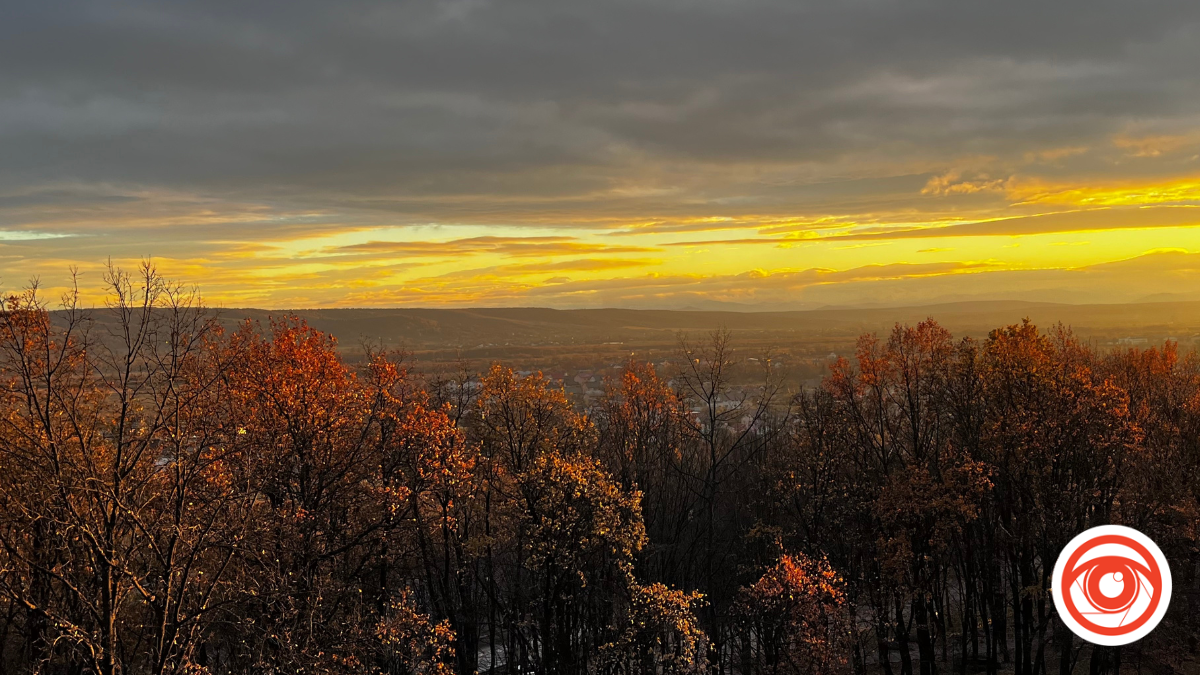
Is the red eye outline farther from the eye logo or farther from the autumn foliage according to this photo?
the autumn foliage

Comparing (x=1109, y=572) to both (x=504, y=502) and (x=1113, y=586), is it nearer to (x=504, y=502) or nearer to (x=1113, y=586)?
(x=1113, y=586)

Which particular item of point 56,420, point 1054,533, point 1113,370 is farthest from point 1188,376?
point 56,420

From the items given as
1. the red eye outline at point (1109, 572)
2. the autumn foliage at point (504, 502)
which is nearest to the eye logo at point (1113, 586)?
the red eye outline at point (1109, 572)

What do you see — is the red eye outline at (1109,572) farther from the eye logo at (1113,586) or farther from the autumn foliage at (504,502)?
the autumn foliage at (504,502)

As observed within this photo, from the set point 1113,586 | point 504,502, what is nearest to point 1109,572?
point 1113,586

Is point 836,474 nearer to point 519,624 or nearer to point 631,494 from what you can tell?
point 631,494

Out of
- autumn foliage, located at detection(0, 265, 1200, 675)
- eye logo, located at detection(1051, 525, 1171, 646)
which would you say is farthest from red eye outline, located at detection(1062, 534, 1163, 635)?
A: autumn foliage, located at detection(0, 265, 1200, 675)
